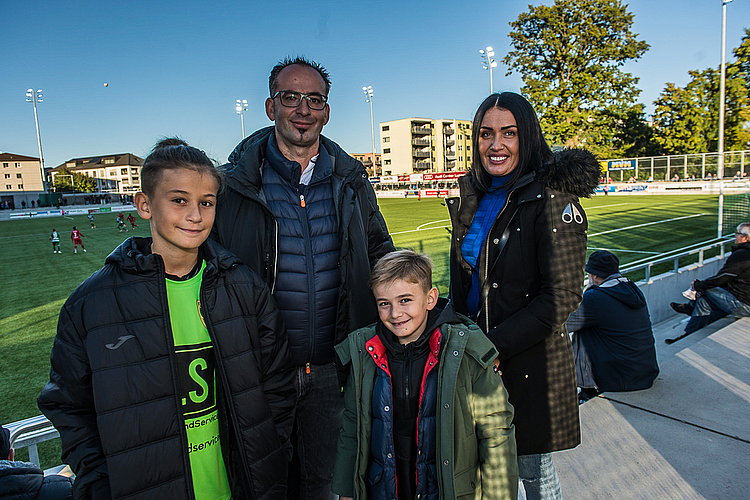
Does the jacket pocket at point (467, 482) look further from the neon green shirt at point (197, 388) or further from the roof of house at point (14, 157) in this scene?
the roof of house at point (14, 157)

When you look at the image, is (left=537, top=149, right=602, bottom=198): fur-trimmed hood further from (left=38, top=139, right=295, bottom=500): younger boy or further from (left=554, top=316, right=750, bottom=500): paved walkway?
(left=554, top=316, right=750, bottom=500): paved walkway

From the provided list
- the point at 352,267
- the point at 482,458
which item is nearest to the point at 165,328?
the point at 352,267

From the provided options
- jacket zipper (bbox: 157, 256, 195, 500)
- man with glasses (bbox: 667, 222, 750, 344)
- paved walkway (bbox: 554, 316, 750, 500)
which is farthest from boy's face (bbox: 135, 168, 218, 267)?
man with glasses (bbox: 667, 222, 750, 344)

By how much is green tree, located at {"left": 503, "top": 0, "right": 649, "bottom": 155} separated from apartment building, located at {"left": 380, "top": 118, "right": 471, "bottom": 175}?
47.7 meters

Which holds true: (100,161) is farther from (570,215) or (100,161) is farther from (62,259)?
(570,215)

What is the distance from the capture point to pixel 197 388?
190 centimetres

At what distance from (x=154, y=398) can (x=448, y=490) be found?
1270 millimetres

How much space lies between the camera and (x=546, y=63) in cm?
4378

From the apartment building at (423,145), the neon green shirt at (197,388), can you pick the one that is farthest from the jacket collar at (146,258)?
the apartment building at (423,145)

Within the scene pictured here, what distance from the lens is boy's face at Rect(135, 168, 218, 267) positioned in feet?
6.26

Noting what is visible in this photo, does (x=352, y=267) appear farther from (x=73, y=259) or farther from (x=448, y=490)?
(x=73, y=259)

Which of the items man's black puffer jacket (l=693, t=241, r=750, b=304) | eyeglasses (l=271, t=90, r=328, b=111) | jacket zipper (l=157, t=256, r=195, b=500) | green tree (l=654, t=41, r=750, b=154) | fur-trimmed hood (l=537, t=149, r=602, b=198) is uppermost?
green tree (l=654, t=41, r=750, b=154)

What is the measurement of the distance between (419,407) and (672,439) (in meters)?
2.50

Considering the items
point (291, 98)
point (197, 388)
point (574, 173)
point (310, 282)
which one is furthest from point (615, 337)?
point (197, 388)
